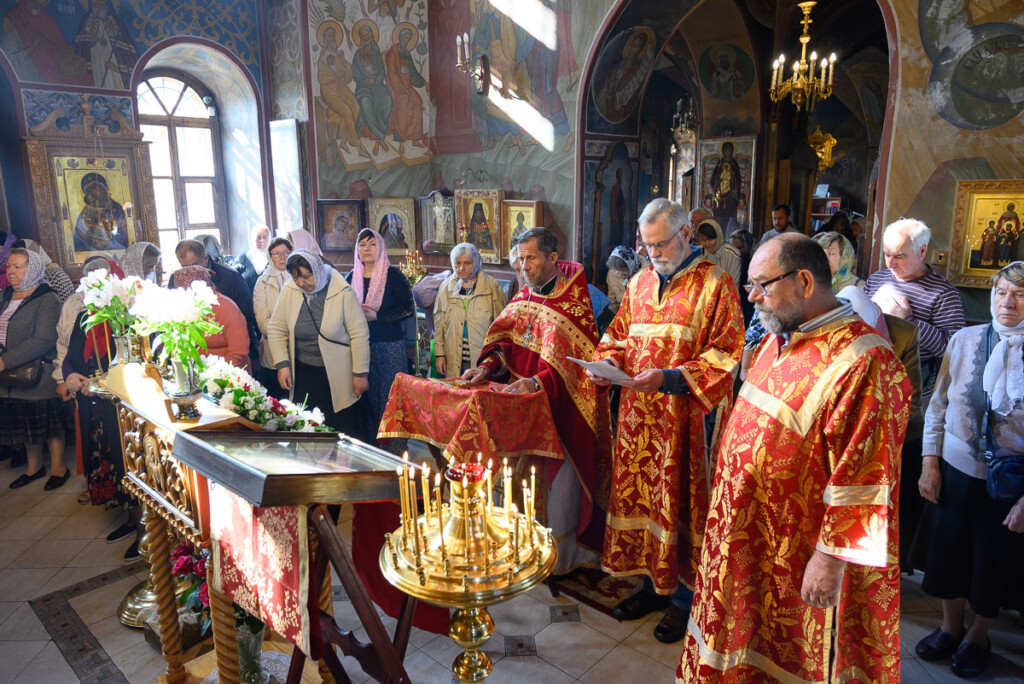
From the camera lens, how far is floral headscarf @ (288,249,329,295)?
190 inches

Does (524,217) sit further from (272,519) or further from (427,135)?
(272,519)

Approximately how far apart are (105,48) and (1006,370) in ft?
31.1

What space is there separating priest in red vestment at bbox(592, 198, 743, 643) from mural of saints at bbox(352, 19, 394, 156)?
23.5ft

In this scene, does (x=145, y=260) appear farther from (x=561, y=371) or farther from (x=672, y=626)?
(x=672, y=626)

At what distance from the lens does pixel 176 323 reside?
8.91 feet

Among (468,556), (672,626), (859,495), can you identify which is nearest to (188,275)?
(672,626)

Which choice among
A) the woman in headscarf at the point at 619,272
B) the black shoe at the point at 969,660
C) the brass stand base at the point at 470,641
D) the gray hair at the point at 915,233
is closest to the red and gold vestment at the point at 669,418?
the black shoe at the point at 969,660

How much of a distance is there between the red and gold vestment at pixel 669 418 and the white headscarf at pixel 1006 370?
3.59 feet

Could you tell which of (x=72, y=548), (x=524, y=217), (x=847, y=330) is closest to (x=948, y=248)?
(x=847, y=330)

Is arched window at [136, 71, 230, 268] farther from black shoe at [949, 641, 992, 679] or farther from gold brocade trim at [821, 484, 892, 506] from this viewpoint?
black shoe at [949, 641, 992, 679]

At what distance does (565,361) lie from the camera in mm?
3881

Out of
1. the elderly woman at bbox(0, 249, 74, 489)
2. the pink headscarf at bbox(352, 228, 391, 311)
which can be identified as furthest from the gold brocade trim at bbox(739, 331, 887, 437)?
the elderly woman at bbox(0, 249, 74, 489)

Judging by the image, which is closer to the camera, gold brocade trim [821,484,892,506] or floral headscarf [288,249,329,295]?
gold brocade trim [821,484,892,506]

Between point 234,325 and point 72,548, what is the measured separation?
1840 mm
